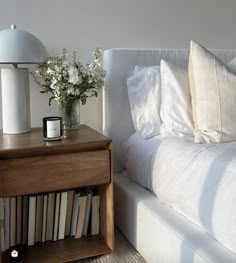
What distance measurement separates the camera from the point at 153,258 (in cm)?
146

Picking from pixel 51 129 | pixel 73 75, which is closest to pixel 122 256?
pixel 51 129

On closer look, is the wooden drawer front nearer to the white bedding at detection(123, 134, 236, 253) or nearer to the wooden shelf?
the white bedding at detection(123, 134, 236, 253)

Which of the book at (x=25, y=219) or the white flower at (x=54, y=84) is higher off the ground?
the white flower at (x=54, y=84)

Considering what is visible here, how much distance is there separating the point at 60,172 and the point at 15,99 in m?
0.45

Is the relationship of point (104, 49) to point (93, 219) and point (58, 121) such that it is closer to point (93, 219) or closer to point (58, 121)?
point (58, 121)

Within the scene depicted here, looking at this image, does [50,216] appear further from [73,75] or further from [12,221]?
[73,75]

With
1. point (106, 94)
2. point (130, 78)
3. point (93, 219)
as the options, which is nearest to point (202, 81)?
point (130, 78)

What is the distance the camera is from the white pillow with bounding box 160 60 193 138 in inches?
64.1

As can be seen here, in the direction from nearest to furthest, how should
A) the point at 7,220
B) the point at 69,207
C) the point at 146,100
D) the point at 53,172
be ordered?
the point at 53,172
the point at 7,220
the point at 69,207
the point at 146,100

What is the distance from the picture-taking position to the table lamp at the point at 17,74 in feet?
4.81

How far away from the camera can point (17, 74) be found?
1565 millimetres

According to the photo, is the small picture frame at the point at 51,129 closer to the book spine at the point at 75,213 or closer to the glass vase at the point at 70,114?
the glass vase at the point at 70,114

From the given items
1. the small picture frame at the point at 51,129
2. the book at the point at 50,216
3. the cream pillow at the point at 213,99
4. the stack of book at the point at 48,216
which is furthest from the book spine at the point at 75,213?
the cream pillow at the point at 213,99

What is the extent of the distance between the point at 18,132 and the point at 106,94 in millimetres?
587
